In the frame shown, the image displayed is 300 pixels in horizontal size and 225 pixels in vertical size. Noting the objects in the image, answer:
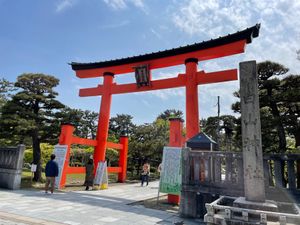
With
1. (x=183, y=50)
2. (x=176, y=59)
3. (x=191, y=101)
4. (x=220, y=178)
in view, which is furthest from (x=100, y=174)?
(x=183, y=50)

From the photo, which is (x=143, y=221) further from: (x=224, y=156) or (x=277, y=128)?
(x=277, y=128)

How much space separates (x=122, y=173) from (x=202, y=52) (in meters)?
9.34

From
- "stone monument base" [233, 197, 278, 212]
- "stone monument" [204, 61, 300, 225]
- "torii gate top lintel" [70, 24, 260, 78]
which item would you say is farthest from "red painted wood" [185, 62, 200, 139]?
"stone monument base" [233, 197, 278, 212]

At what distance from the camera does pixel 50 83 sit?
44.4ft

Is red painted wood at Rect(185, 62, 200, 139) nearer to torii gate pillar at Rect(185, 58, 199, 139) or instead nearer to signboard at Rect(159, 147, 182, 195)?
torii gate pillar at Rect(185, 58, 199, 139)

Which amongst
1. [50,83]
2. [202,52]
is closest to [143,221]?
[202,52]

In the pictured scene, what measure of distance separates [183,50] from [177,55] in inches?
15.7

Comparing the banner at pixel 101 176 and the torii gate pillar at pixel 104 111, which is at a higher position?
the torii gate pillar at pixel 104 111

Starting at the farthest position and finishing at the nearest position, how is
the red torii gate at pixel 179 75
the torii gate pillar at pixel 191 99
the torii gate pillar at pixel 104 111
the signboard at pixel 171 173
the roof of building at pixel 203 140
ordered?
the torii gate pillar at pixel 104 111, the red torii gate at pixel 179 75, the torii gate pillar at pixel 191 99, the signboard at pixel 171 173, the roof of building at pixel 203 140

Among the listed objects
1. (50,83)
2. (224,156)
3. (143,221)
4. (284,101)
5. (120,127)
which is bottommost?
(143,221)

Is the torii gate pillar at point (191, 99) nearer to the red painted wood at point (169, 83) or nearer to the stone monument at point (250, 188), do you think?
the red painted wood at point (169, 83)

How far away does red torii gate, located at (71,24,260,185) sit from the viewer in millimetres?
9266

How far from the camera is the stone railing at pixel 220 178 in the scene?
5312mm

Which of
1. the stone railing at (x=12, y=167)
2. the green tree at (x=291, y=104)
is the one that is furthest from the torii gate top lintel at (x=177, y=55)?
the stone railing at (x=12, y=167)
